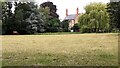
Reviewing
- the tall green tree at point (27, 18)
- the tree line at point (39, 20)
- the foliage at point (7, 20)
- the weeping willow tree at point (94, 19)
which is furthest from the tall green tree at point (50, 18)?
the foliage at point (7, 20)

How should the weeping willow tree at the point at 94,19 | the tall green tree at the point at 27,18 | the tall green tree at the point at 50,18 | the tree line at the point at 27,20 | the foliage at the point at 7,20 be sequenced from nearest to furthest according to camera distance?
1. the foliage at the point at 7,20
2. the tree line at the point at 27,20
3. the weeping willow tree at the point at 94,19
4. the tall green tree at the point at 27,18
5. the tall green tree at the point at 50,18

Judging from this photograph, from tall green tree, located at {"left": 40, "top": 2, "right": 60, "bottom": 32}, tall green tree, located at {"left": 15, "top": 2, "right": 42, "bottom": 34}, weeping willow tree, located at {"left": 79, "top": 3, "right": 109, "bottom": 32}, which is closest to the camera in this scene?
Result: weeping willow tree, located at {"left": 79, "top": 3, "right": 109, "bottom": 32}

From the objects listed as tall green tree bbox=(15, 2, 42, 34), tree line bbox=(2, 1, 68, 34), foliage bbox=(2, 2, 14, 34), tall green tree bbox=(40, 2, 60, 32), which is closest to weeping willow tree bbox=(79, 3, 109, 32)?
tall green tree bbox=(40, 2, 60, 32)

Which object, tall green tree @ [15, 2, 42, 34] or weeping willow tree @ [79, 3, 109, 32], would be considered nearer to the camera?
weeping willow tree @ [79, 3, 109, 32]

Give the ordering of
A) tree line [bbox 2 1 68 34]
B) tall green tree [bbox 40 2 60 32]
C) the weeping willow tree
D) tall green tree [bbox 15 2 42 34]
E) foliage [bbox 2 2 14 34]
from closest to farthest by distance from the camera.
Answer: foliage [bbox 2 2 14 34] → tree line [bbox 2 1 68 34] → the weeping willow tree → tall green tree [bbox 15 2 42 34] → tall green tree [bbox 40 2 60 32]

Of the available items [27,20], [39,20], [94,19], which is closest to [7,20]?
[27,20]

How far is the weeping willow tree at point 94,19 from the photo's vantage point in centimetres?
3909

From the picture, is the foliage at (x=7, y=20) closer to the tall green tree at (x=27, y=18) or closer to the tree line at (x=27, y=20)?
the tree line at (x=27, y=20)

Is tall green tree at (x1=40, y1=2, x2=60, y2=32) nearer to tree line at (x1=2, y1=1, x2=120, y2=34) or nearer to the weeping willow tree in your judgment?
tree line at (x1=2, y1=1, x2=120, y2=34)

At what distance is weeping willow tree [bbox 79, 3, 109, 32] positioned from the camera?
3909cm

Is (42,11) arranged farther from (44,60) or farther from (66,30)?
(44,60)

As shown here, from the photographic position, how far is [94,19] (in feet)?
130

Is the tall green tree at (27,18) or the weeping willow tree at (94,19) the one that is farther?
the tall green tree at (27,18)

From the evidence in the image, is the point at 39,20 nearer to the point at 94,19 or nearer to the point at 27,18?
the point at 27,18
